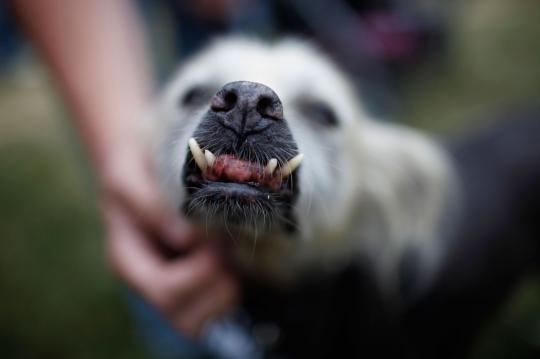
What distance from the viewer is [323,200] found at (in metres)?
1.22

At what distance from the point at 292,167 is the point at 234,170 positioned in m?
0.08

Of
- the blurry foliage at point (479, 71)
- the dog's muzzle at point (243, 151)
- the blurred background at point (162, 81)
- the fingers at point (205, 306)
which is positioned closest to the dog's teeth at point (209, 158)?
the dog's muzzle at point (243, 151)

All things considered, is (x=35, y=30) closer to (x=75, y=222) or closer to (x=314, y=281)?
(x=314, y=281)

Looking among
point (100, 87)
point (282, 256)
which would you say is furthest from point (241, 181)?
point (100, 87)

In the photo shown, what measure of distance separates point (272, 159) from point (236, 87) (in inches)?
4.7

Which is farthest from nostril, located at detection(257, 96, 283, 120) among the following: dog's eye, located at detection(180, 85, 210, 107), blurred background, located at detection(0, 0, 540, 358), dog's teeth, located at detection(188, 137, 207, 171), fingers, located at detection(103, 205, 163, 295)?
blurred background, located at detection(0, 0, 540, 358)

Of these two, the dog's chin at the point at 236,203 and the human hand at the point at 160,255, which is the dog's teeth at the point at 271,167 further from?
the human hand at the point at 160,255

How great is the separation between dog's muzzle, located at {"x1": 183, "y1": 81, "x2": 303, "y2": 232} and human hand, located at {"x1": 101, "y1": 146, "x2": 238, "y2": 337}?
2.13 feet

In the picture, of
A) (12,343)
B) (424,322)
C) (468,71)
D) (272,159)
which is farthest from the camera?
(468,71)

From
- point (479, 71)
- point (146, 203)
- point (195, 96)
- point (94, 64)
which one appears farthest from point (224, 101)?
point (479, 71)

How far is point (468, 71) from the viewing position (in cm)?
499

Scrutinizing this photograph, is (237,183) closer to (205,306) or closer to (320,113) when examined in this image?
(320,113)

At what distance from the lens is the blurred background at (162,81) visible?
2.62 meters

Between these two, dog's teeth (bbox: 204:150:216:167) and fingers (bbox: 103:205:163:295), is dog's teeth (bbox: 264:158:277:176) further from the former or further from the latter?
fingers (bbox: 103:205:163:295)
